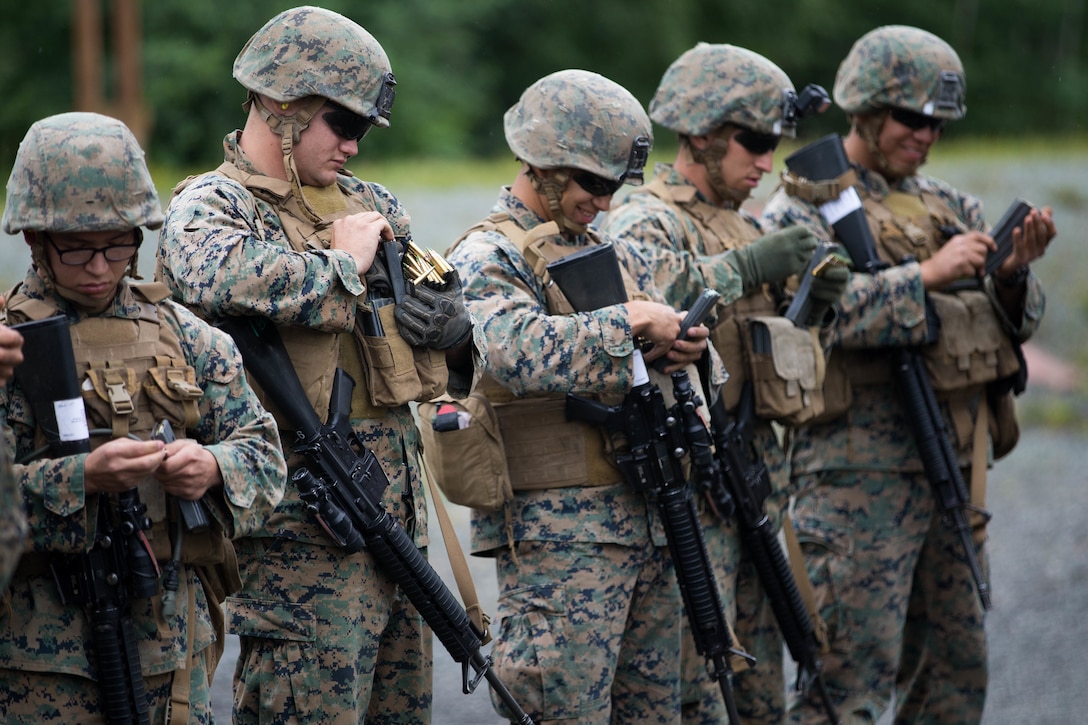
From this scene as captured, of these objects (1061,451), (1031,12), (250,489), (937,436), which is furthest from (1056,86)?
(250,489)

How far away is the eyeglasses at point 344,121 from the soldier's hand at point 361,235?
0.74ft

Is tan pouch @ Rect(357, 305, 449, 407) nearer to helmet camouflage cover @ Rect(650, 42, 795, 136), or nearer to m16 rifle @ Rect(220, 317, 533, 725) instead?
m16 rifle @ Rect(220, 317, 533, 725)

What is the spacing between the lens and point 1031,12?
2602 centimetres

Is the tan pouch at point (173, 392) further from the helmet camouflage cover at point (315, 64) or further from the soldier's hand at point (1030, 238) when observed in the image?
the soldier's hand at point (1030, 238)

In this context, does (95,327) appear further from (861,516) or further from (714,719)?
(861,516)

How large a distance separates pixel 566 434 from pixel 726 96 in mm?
1519

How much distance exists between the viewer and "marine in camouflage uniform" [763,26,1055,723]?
5.42 meters

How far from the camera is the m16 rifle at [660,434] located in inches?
166

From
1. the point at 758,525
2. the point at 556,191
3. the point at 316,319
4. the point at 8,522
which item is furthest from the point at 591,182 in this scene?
the point at 8,522

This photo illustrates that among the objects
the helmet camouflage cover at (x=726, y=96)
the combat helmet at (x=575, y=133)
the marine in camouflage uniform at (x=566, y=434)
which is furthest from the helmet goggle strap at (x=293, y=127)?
the helmet camouflage cover at (x=726, y=96)

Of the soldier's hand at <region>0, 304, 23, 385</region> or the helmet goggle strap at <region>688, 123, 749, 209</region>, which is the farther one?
the helmet goggle strap at <region>688, 123, 749, 209</region>

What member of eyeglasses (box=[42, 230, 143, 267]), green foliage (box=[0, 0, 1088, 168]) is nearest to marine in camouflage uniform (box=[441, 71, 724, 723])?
eyeglasses (box=[42, 230, 143, 267])

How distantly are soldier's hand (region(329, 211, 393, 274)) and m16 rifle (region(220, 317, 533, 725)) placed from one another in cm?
29

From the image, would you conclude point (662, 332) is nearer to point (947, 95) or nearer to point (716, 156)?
point (716, 156)
